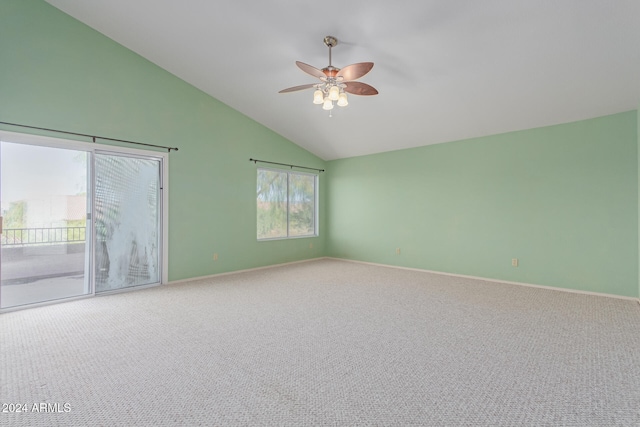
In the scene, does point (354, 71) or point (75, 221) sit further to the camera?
point (75, 221)

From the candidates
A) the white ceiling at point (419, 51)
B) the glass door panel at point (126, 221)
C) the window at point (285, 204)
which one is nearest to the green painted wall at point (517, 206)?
the white ceiling at point (419, 51)

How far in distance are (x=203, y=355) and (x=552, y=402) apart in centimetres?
237

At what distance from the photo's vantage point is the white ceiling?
113 inches

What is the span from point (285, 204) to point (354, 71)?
158 inches

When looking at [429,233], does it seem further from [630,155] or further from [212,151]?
[212,151]

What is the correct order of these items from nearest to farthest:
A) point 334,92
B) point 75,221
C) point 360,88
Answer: point 334,92, point 360,88, point 75,221

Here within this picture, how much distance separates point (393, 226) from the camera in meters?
6.26

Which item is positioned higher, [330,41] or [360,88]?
[330,41]

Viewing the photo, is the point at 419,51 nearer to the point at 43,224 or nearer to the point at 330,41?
the point at 330,41

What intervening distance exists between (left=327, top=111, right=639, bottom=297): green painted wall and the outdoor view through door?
13.4 feet

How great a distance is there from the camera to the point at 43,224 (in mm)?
3799

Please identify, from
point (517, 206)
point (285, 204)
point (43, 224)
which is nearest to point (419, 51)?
point (517, 206)

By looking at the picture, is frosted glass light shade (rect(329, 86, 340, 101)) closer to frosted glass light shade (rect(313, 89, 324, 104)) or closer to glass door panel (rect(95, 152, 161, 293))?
frosted glass light shade (rect(313, 89, 324, 104))

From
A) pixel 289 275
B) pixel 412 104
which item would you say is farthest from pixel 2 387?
pixel 412 104
